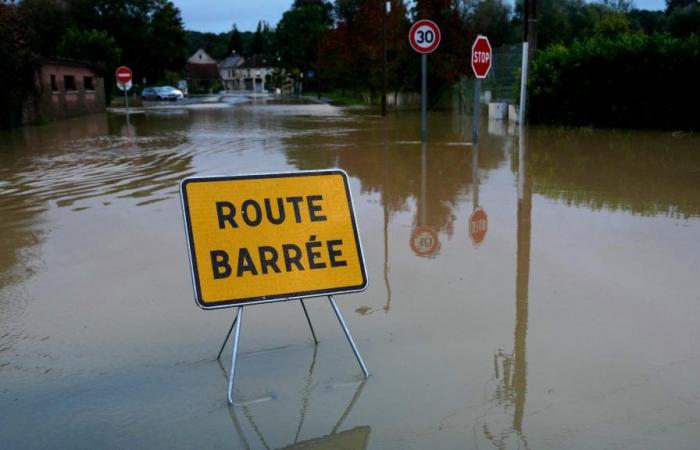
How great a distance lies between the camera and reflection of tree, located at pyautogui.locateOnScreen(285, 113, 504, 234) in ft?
30.1

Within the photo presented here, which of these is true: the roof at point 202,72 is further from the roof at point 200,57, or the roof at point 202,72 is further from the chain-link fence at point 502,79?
the chain-link fence at point 502,79

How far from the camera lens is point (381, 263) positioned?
6.09m

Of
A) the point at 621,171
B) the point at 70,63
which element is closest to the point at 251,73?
the point at 70,63

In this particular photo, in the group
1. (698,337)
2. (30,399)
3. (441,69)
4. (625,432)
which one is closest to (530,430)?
(625,432)

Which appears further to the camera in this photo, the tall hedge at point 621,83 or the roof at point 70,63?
the roof at point 70,63

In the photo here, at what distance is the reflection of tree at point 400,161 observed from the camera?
917 centimetres

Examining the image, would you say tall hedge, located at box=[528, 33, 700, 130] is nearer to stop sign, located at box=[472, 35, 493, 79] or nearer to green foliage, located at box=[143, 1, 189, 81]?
stop sign, located at box=[472, 35, 493, 79]

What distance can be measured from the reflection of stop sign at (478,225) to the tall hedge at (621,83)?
1303 cm

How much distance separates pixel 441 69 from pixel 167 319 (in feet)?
98.0

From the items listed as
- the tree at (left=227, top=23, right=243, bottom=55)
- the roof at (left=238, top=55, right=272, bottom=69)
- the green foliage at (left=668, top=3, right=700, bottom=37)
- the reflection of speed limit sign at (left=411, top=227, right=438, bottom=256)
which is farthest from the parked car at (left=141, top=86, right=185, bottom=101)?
the tree at (left=227, top=23, right=243, bottom=55)

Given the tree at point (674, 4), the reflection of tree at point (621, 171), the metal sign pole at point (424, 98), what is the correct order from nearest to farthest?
the reflection of tree at point (621, 171), the metal sign pole at point (424, 98), the tree at point (674, 4)

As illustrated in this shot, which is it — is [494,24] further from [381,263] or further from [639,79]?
[381,263]

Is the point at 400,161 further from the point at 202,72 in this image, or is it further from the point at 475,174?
the point at 202,72

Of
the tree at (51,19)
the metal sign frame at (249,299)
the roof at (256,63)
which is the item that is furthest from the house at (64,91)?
the roof at (256,63)
